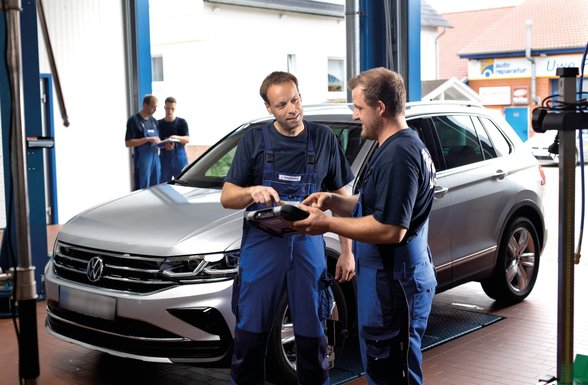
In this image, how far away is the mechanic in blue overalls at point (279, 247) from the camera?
4.12m

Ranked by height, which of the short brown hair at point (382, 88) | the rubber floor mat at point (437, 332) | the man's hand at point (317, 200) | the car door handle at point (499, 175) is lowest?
the rubber floor mat at point (437, 332)

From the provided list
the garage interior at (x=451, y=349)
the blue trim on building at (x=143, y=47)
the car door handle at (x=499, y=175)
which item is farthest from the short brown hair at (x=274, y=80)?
the blue trim on building at (x=143, y=47)

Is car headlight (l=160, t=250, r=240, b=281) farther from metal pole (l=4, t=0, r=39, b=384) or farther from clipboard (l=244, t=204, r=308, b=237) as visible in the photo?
metal pole (l=4, t=0, r=39, b=384)

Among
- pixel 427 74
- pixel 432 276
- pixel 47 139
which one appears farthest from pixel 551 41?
pixel 432 276

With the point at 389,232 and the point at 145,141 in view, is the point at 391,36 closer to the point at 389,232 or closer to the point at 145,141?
the point at 145,141

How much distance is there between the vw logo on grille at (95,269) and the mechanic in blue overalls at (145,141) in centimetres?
635

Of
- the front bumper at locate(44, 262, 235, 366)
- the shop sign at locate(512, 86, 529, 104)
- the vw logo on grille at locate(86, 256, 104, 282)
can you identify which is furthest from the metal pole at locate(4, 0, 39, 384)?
the shop sign at locate(512, 86, 529, 104)

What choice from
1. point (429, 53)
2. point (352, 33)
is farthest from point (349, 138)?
point (429, 53)

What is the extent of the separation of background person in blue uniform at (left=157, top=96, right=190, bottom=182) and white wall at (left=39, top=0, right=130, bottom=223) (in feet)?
6.91

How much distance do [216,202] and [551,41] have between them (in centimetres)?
3649

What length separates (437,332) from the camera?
6535 mm

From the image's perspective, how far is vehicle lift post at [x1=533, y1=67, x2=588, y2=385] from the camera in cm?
343

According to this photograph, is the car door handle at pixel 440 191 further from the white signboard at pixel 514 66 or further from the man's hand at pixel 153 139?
the white signboard at pixel 514 66

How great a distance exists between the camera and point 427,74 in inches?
1559
